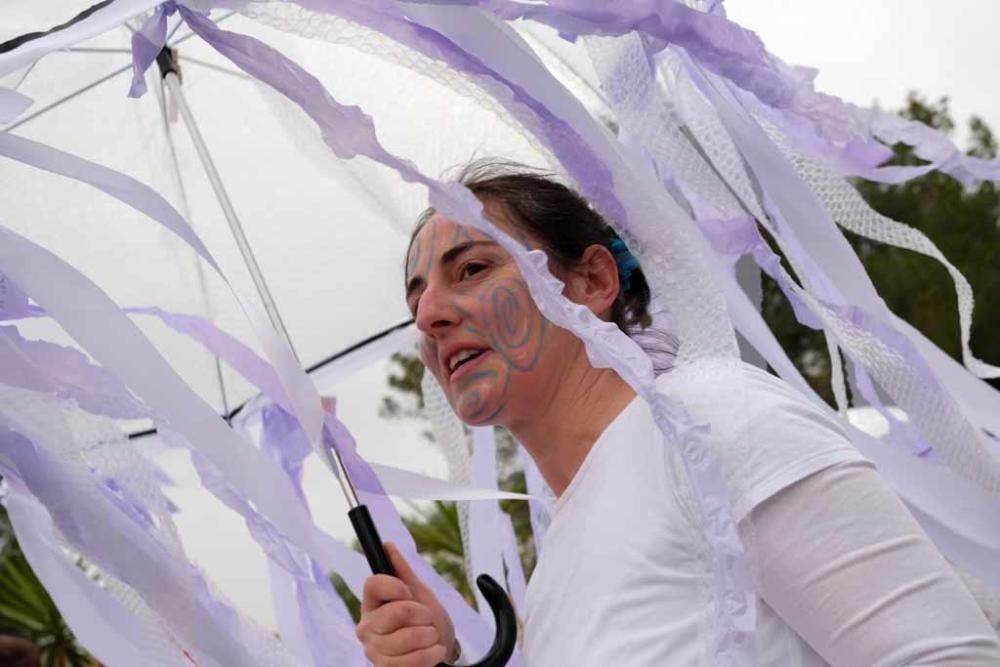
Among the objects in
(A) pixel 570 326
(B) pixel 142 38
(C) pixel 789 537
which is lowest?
(C) pixel 789 537

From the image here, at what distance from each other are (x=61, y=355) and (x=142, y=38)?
36 centimetres

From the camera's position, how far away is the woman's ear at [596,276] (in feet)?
6.07

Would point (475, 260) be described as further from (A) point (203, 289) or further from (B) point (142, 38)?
(A) point (203, 289)

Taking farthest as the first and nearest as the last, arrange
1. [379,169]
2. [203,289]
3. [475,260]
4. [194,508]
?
[194,508] → [203,289] → [379,169] → [475,260]

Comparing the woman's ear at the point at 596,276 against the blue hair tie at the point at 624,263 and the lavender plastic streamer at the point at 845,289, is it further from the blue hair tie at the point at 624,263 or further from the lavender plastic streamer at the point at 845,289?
the lavender plastic streamer at the point at 845,289

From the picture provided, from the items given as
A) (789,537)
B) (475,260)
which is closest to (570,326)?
(789,537)

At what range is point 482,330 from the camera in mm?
1729

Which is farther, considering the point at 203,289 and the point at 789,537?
the point at 203,289

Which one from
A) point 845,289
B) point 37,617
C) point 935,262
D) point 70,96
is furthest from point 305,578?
point 935,262

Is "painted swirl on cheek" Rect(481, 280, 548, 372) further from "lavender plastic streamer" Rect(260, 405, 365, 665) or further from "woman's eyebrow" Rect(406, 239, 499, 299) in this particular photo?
"lavender plastic streamer" Rect(260, 405, 365, 665)

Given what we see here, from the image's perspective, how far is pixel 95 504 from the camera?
143cm

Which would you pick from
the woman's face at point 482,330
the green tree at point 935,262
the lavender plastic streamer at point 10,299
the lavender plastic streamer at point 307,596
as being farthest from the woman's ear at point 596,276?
the green tree at point 935,262

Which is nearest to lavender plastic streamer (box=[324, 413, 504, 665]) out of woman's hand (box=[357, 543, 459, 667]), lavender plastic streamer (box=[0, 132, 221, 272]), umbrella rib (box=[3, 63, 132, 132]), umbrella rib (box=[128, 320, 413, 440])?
woman's hand (box=[357, 543, 459, 667])

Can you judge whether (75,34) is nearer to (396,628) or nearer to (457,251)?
(457,251)
